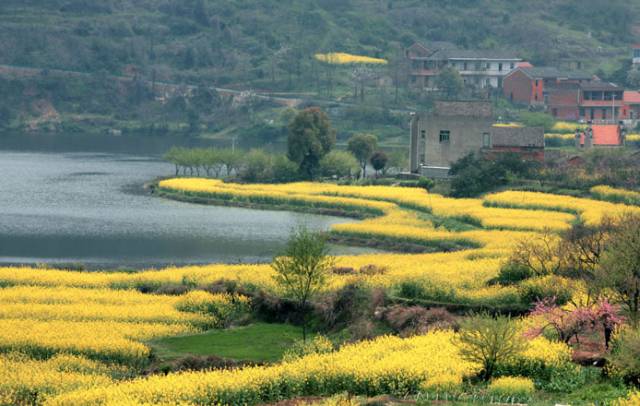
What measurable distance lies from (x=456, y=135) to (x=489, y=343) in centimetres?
6335

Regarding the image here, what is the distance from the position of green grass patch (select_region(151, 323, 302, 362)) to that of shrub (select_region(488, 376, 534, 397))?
403 inches

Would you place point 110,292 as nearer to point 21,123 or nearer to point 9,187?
point 9,187

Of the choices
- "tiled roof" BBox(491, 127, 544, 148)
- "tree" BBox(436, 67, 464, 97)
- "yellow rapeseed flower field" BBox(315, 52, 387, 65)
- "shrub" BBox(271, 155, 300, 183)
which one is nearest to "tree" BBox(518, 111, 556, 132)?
"tree" BBox(436, 67, 464, 97)

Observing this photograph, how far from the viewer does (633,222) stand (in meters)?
45.8

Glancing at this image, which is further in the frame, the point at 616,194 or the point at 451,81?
the point at 451,81

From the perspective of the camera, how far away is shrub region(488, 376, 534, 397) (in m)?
33.2

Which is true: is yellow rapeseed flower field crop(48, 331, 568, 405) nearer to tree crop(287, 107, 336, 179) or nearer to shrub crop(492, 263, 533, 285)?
shrub crop(492, 263, 533, 285)

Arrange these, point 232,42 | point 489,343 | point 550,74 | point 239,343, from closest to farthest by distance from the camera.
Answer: point 489,343 < point 239,343 < point 550,74 < point 232,42

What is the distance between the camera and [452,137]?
9769 cm

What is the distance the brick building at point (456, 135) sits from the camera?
314ft

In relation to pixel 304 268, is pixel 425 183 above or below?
below

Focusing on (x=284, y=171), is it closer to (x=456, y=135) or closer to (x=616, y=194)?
(x=456, y=135)

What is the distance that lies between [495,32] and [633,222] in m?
146

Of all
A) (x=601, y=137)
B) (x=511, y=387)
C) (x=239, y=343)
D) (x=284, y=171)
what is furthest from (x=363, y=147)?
(x=511, y=387)
